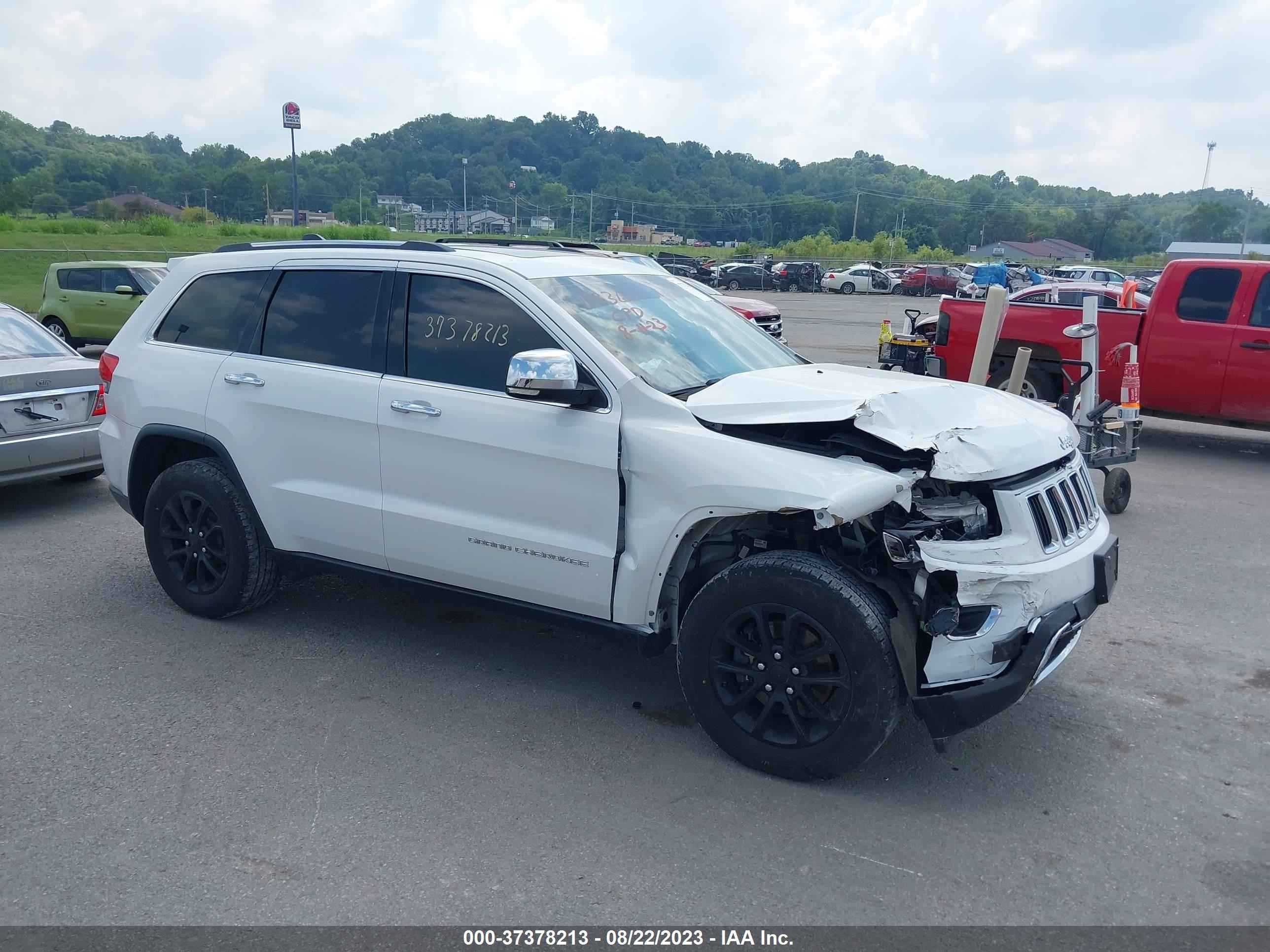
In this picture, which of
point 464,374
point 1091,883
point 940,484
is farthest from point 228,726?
point 1091,883

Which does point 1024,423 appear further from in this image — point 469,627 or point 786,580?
point 469,627

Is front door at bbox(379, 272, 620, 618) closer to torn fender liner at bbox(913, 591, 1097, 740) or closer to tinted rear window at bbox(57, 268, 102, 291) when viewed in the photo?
torn fender liner at bbox(913, 591, 1097, 740)

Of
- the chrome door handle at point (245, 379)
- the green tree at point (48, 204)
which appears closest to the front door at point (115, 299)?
the chrome door handle at point (245, 379)

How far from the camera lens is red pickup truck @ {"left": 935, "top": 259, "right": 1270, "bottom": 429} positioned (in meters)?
9.99

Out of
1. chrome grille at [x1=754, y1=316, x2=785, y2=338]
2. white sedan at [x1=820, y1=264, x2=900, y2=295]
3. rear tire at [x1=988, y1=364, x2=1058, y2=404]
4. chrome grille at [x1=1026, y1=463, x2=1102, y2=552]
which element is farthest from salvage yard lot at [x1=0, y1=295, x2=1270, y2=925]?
white sedan at [x1=820, y1=264, x2=900, y2=295]

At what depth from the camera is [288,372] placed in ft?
16.4

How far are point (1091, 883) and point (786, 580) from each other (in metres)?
1.37

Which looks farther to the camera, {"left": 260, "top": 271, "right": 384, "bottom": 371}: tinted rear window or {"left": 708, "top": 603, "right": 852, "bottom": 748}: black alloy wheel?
{"left": 260, "top": 271, "right": 384, "bottom": 371}: tinted rear window

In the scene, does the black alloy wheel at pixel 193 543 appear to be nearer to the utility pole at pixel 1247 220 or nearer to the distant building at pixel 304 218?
the distant building at pixel 304 218

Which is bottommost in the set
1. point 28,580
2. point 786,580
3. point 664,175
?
point 28,580

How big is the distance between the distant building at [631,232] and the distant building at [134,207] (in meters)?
41.2

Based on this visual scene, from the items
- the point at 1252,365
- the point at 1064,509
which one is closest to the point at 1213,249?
the point at 1252,365

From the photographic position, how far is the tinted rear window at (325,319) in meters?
4.88

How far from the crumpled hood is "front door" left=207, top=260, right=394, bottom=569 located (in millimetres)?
1654
